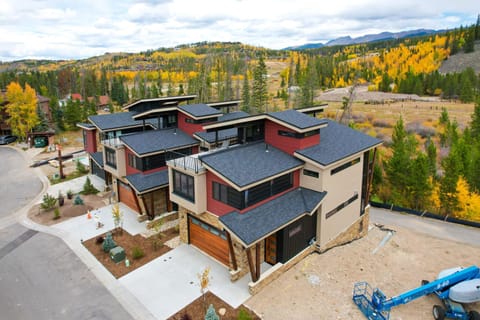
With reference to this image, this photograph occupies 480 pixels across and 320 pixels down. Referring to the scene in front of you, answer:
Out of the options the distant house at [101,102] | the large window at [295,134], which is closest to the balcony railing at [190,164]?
the large window at [295,134]

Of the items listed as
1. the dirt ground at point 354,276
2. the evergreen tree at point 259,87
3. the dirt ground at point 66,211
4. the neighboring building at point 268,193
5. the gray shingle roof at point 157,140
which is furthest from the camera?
the evergreen tree at point 259,87

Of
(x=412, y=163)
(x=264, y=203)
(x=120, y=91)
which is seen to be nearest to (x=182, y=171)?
(x=264, y=203)

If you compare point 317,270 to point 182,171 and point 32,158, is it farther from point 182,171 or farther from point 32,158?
point 32,158

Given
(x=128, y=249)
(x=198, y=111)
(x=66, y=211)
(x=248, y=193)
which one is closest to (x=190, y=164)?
(x=248, y=193)

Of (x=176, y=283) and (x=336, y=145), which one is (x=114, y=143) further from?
(x=336, y=145)

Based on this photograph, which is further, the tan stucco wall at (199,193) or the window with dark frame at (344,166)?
the window with dark frame at (344,166)

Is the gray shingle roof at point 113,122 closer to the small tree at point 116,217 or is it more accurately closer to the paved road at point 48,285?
the small tree at point 116,217

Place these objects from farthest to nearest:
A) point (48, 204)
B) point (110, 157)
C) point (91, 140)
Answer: point (91, 140), point (110, 157), point (48, 204)
